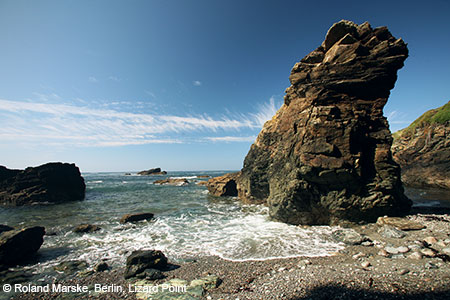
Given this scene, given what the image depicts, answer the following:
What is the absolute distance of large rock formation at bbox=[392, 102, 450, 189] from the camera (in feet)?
77.7

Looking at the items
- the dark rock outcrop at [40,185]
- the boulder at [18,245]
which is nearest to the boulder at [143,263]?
the boulder at [18,245]

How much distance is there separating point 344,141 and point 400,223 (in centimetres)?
534

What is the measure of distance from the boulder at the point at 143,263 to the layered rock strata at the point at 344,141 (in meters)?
9.12

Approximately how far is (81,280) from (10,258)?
4.76 m

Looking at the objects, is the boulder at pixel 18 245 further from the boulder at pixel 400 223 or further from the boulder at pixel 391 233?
the boulder at pixel 400 223

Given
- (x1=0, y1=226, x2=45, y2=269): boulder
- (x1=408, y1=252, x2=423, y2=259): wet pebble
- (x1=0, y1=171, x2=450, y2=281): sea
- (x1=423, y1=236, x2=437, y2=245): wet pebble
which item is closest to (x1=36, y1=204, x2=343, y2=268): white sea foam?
(x1=0, y1=171, x2=450, y2=281): sea

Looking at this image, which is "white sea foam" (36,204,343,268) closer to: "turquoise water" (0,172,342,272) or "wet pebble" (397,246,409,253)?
"turquoise water" (0,172,342,272)

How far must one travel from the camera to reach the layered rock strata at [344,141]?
11.6m

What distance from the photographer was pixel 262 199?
72.3ft

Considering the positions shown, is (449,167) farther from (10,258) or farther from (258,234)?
(10,258)

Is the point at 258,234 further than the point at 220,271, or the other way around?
the point at 258,234

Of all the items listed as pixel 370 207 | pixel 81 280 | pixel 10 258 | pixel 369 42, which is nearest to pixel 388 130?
pixel 370 207

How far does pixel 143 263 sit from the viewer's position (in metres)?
7.75

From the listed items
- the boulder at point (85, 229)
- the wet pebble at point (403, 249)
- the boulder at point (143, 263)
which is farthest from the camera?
the boulder at point (85, 229)
